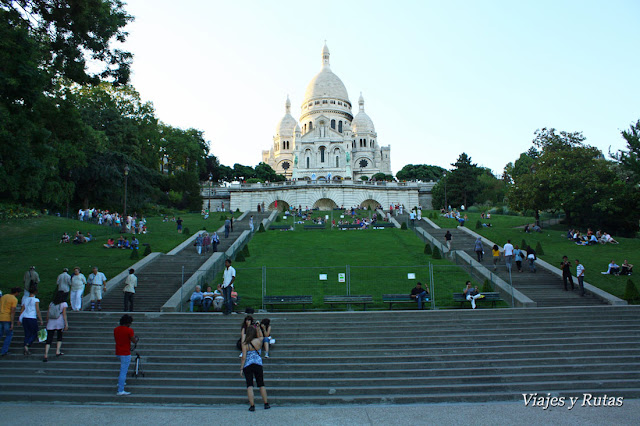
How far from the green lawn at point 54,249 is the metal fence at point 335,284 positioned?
637cm

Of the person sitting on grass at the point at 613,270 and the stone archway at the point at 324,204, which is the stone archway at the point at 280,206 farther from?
the person sitting on grass at the point at 613,270

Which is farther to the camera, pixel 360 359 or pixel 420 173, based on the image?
pixel 420 173

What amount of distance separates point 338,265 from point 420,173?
7153 centimetres

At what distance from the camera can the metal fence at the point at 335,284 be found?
1480cm

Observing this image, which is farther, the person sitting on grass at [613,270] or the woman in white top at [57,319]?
the person sitting on grass at [613,270]

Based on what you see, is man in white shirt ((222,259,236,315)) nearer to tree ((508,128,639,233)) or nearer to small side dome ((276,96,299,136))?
tree ((508,128,639,233))

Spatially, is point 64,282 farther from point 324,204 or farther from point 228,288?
point 324,204

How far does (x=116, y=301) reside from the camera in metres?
15.2

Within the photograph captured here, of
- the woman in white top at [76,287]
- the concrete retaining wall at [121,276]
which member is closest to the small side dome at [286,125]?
the concrete retaining wall at [121,276]

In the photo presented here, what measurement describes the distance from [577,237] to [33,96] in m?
26.6

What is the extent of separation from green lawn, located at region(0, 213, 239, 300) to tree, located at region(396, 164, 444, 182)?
61.3 m

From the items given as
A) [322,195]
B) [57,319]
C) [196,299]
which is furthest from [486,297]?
[322,195]

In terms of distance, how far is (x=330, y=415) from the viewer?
7.90m

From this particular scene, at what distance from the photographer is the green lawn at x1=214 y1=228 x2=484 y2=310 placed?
15.8 m
